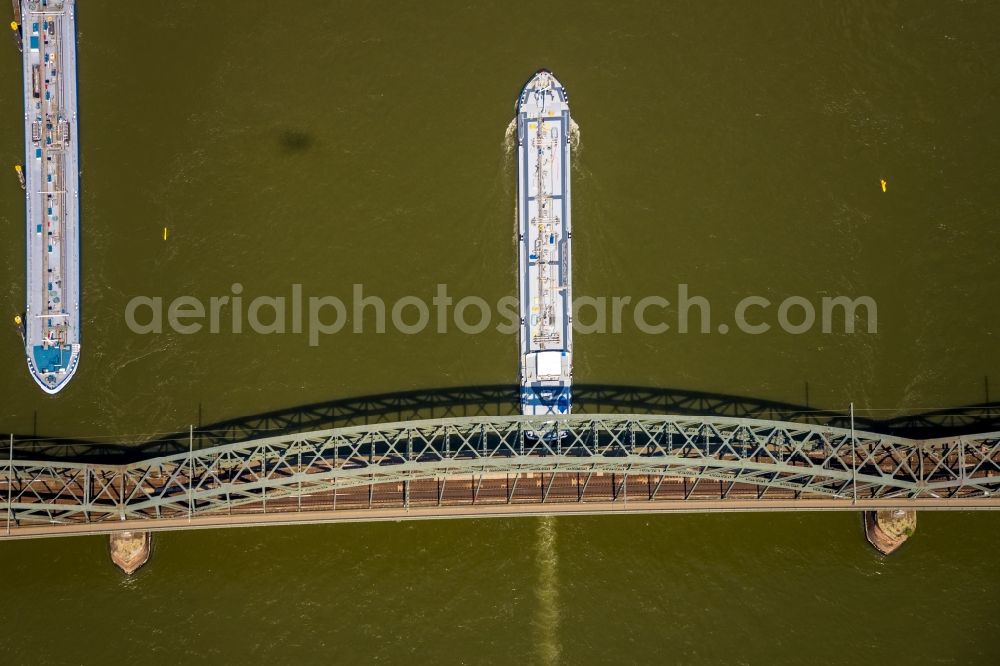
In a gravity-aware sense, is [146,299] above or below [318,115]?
below

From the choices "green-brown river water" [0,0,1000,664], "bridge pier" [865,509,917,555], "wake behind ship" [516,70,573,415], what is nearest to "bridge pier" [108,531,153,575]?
"green-brown river water" [0,0,1000,664]

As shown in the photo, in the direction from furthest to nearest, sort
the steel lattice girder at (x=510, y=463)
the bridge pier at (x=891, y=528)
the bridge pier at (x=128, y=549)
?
1. the bridge pier at (x=891, y=528)
2. the bridge pier at (x=128, y=549)
3. the steel lattice girder at (x=510, y=463)

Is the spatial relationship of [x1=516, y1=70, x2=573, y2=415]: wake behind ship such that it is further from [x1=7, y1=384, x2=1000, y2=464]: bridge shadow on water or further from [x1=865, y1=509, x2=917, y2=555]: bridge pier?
[x1=865, y1=509, x2=917, y2=555]: bridge pier

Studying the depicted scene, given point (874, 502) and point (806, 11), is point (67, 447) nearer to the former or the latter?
point (874, 502)

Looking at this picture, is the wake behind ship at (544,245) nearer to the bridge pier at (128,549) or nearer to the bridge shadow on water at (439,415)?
the bridge shadow on water at (439,415)

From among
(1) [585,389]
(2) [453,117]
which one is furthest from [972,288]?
(2) [453,117]

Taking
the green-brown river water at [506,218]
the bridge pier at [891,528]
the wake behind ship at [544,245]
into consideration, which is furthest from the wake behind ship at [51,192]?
the bridge pier at [891,528]
